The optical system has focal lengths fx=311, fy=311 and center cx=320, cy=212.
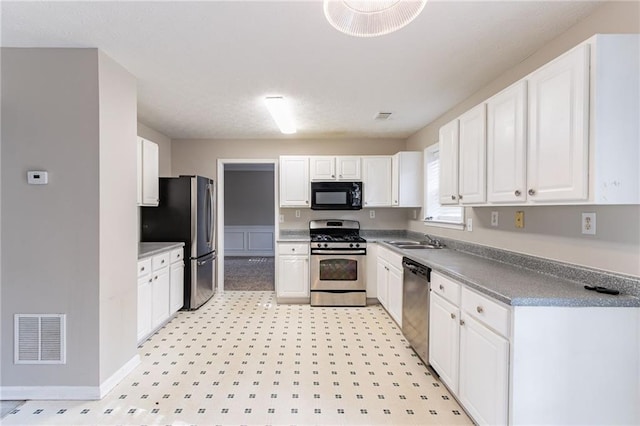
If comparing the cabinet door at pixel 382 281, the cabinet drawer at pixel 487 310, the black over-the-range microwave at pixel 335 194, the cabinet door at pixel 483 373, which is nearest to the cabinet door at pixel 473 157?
A: the cabinet drawer at pixel 487 310

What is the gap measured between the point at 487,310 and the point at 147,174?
3361 millimetres

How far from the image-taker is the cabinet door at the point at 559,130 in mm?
1429

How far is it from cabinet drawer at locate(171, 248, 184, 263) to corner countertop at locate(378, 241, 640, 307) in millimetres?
2702

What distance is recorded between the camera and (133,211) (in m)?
2.61

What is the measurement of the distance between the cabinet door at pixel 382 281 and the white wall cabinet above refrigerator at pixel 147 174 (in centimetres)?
281

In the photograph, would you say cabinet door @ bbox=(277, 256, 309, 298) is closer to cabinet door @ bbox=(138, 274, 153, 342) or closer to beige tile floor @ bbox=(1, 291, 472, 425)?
beige tile floor @ bbox=(1, 291, 472, 425)

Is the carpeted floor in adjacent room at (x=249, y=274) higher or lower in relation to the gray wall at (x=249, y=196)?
lower

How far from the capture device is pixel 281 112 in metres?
3.40

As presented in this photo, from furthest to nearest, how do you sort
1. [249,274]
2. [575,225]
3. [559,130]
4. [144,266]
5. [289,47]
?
[249,274] → [144,266] → [289,47] → [575,225] → [559,130]

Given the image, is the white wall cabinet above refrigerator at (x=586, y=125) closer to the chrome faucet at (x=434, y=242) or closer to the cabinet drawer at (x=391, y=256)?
the cabinet drawer at (x=391, y=256)

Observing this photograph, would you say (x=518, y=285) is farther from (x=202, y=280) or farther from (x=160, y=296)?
(x=202, y=280)

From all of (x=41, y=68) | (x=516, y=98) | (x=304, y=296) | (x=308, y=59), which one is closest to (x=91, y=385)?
(x=41, y=68)

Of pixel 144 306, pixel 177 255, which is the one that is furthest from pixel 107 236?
pixel 177 255

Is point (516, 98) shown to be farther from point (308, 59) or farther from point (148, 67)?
point (148, 67)
